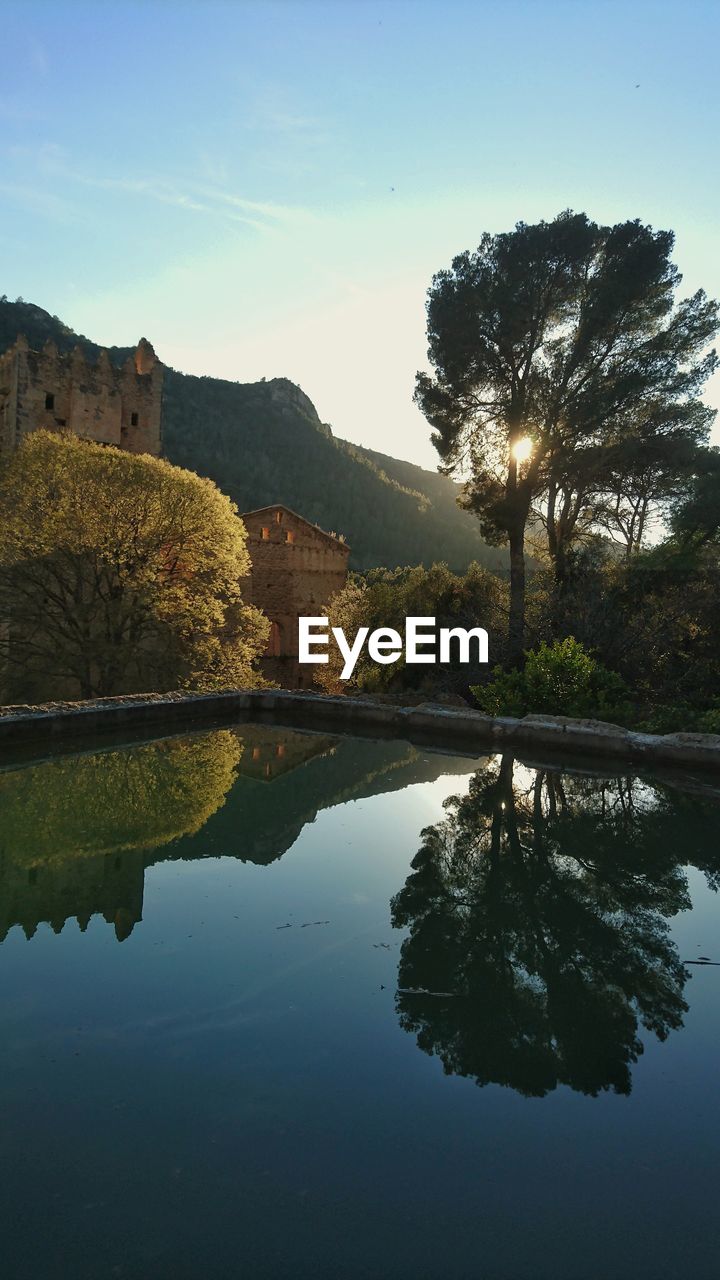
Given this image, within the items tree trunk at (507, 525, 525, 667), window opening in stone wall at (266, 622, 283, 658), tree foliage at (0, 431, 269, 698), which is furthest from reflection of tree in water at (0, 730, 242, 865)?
window opening in stone wall at (266, 622, 283, 658)

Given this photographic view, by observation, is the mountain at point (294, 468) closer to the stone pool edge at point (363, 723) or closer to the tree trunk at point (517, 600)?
the tree trunk at point (517, 600)

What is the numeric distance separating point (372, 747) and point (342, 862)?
4.01 m

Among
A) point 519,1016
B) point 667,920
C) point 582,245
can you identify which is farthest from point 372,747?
point 582,245

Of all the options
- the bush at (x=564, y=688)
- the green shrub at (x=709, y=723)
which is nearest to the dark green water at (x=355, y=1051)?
the green shrub at (x=709, y=723)

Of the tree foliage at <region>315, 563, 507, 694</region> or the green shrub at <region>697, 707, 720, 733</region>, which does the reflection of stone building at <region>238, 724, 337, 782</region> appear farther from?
the tree foliage at <region>315, 563, 507, 694</region>

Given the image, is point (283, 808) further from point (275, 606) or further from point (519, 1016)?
point (275, 606)

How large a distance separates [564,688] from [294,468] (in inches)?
2296

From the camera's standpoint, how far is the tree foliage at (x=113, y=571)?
14836 millimetres

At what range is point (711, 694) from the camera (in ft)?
37.0

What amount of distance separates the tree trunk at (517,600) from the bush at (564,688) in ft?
10.1

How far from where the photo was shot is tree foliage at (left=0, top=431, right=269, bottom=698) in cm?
1484

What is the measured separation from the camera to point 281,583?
3256 centimetres

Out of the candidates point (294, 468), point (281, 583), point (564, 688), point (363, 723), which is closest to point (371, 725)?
point (363, 723)

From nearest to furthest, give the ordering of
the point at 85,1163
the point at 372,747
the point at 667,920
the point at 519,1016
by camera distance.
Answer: the point at 85,1163
the point at 519,1016
the point at 667,920
the point at 372,747
